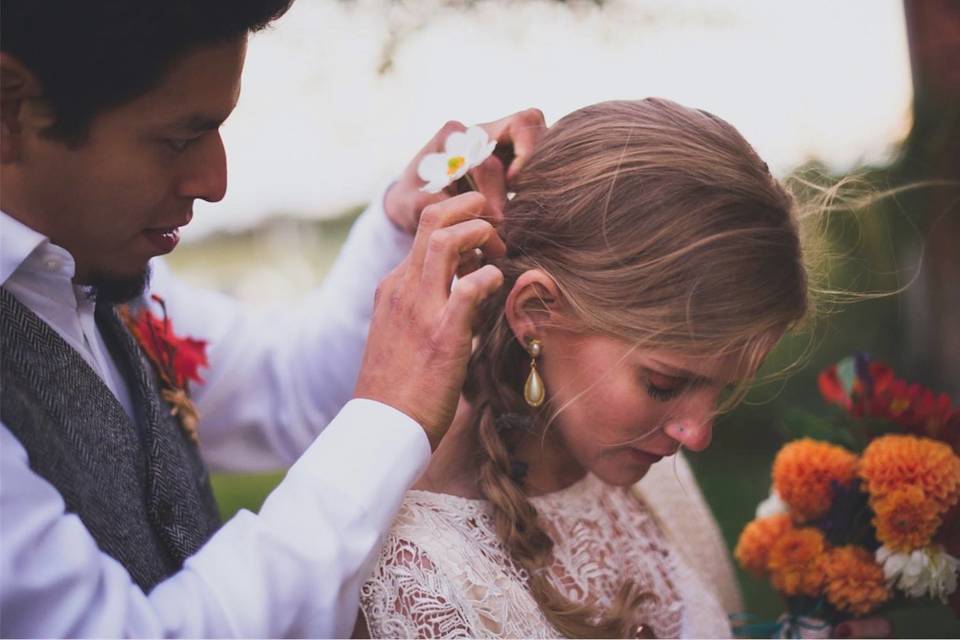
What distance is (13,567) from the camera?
1.36 m

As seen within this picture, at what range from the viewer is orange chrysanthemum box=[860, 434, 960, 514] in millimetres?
1943

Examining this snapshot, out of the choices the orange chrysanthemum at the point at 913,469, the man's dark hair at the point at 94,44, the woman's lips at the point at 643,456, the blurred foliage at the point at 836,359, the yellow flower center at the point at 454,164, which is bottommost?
the blurred foliage at the point at 836,359

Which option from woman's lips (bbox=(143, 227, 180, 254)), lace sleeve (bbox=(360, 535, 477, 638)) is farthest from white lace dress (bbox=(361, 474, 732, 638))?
woman's lips (bbox=(143, 227, 180, 254))

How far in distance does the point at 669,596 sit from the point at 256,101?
9.80 feet

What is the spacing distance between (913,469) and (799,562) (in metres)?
0.32

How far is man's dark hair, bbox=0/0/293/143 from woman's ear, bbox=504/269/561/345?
0.78 m

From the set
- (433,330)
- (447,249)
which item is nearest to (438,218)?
(447,249)

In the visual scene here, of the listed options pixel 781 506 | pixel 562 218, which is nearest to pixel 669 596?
pixel 781 506

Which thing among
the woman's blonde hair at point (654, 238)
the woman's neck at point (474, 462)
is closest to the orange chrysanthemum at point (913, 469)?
the woman's blonde hair at point (654, 238)

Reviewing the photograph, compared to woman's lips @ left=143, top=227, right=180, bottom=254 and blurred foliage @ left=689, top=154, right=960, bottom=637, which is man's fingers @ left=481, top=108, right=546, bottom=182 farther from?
blurred foliage @ left=689, top=154, right=960, bottom=637

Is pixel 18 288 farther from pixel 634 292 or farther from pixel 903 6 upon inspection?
pixel 903 6

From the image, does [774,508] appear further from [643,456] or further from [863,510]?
[643,456]

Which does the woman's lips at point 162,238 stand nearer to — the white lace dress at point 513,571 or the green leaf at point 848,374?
the white lace dress at point 513,571

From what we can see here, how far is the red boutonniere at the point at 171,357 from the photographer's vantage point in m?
2.14
